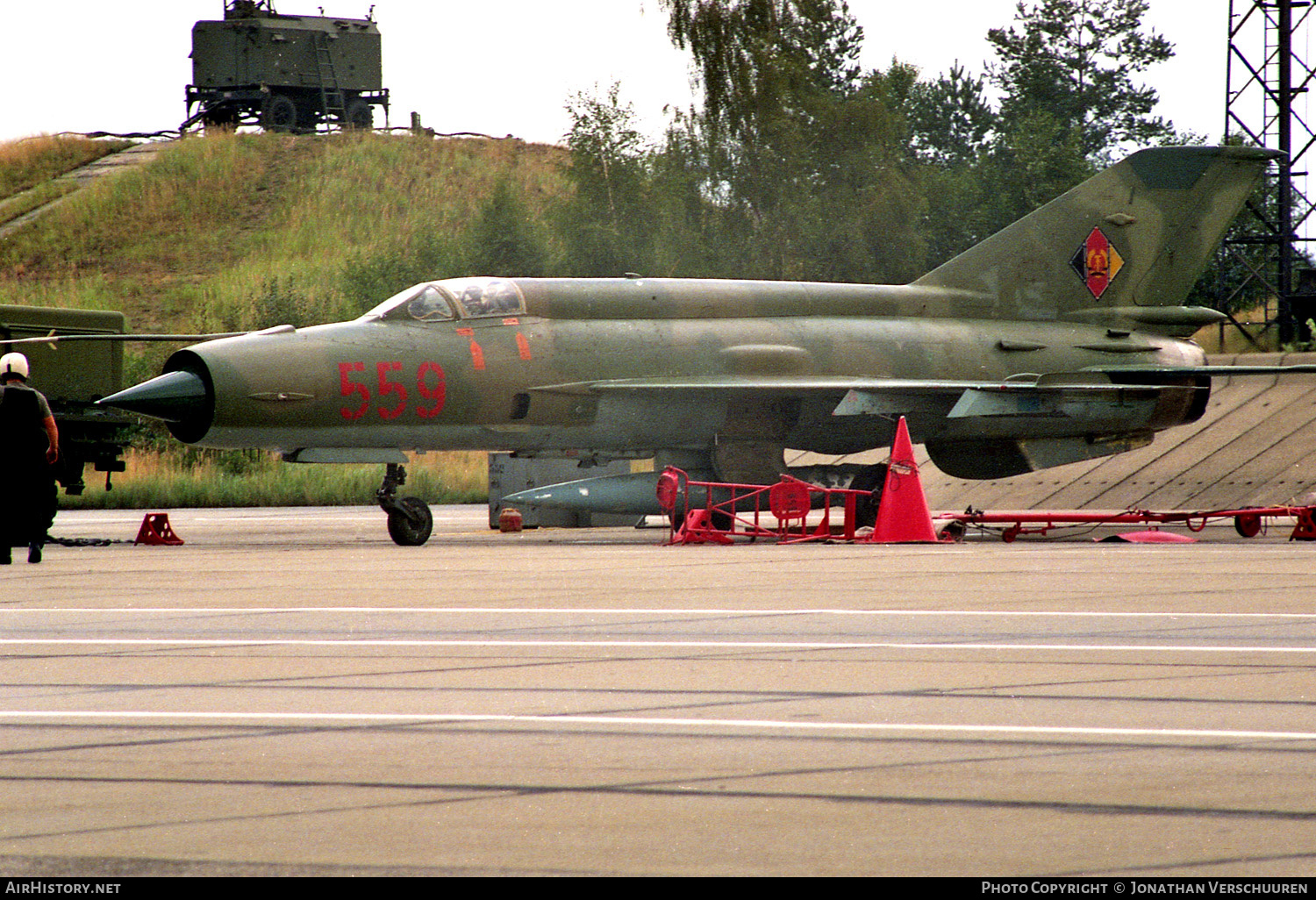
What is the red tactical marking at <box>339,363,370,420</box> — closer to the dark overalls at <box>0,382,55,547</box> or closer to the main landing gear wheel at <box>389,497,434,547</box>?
the main landing gear wheel at <box>389,497,434,547</box>

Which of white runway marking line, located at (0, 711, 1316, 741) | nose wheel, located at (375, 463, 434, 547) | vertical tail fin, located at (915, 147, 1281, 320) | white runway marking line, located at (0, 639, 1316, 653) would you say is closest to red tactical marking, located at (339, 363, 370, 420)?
nose wheel, located at (375, 463, 434, 547)

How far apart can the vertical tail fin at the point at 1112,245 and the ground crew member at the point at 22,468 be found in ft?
30.6

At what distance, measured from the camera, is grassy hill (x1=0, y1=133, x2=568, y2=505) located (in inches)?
1797

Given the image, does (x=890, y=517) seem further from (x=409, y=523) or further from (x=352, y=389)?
(x=352, y=389)

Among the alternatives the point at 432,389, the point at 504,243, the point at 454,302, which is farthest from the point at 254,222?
the point at 432,389

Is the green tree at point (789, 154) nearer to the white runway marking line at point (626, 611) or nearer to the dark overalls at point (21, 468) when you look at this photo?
the dark overalls at point (21, 468)

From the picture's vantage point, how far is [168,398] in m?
11.8

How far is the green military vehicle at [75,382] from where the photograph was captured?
46.9 ft

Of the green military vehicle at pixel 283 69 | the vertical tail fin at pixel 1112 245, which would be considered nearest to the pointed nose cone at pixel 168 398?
the vertical tail fin at pixel 1112 245

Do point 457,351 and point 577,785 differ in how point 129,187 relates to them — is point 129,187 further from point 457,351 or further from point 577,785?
point 577,785

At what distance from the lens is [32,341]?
13.3m

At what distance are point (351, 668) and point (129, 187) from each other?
180 feet

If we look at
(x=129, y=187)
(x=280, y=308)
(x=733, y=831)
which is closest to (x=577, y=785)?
(x=733, y=831)

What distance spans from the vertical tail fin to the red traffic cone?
4.53 m
